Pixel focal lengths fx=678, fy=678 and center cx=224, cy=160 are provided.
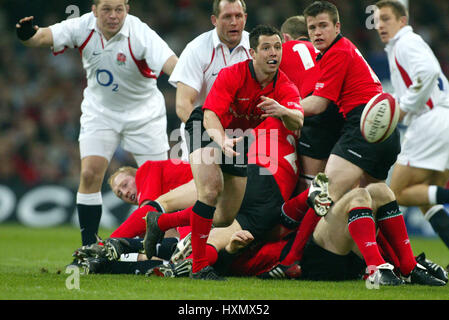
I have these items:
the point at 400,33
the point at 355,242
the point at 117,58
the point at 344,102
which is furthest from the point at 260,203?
the point at 400,33

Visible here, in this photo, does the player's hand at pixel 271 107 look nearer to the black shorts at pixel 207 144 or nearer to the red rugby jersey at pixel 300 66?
the black shorts at pixel 207 144

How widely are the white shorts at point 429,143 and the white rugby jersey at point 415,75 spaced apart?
0.29ft

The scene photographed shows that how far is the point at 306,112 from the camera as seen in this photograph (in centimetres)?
511

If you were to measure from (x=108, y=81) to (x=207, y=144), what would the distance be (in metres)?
2.32

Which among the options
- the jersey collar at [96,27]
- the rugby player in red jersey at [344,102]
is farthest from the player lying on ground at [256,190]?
the jersey collar at [96,27]

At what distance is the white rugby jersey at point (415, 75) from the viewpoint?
6.23 metres

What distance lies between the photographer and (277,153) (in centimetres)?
541

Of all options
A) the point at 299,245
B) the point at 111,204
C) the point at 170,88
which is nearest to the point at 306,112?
the point at 299,245

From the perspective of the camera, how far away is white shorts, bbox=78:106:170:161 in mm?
6449

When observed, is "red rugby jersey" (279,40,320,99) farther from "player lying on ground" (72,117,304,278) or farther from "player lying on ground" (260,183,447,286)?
"player lying on ground" (260,183,447,286)

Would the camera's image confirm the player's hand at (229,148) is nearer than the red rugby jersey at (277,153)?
Yes

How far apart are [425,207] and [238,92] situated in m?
2.73

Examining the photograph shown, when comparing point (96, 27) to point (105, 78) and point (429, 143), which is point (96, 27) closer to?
point (105, 78)

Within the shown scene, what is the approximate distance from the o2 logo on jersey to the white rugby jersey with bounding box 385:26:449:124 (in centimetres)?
272
